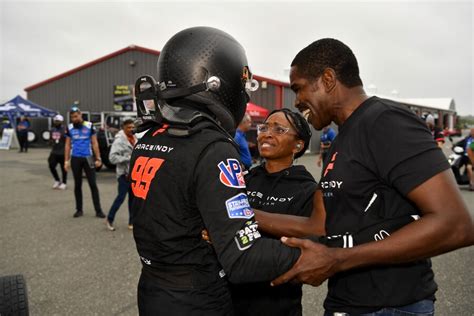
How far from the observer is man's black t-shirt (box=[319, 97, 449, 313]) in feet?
4.65

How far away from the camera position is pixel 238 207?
1451 millimetres

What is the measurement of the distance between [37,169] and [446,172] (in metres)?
15.2

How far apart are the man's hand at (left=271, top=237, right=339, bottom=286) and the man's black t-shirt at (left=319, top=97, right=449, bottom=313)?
161mm

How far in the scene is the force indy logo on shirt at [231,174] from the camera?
145 centimetres

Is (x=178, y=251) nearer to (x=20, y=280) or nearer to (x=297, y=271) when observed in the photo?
(x=297, y=271)

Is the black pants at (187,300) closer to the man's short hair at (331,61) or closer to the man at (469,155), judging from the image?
the man's short hair at (331,61)

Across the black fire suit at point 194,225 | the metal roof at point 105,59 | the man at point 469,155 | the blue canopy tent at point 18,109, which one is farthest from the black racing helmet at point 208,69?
the blue canopy tent at point 18,109

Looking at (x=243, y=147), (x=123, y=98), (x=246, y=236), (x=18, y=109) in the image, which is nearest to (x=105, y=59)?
(x=123, y=98)

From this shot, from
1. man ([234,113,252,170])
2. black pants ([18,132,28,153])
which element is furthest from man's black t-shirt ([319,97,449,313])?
black pants ([18,132,28,153])

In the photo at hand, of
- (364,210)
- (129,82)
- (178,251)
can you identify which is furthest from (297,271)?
(129,82)

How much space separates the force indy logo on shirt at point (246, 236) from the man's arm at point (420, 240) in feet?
0.68

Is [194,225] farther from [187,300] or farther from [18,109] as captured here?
[18,109]

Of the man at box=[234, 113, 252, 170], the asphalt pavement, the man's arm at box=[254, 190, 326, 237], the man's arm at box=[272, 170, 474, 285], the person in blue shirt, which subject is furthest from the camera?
the person in blue shirt

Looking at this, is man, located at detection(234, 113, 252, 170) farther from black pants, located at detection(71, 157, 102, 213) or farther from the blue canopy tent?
the blue canopy tent
